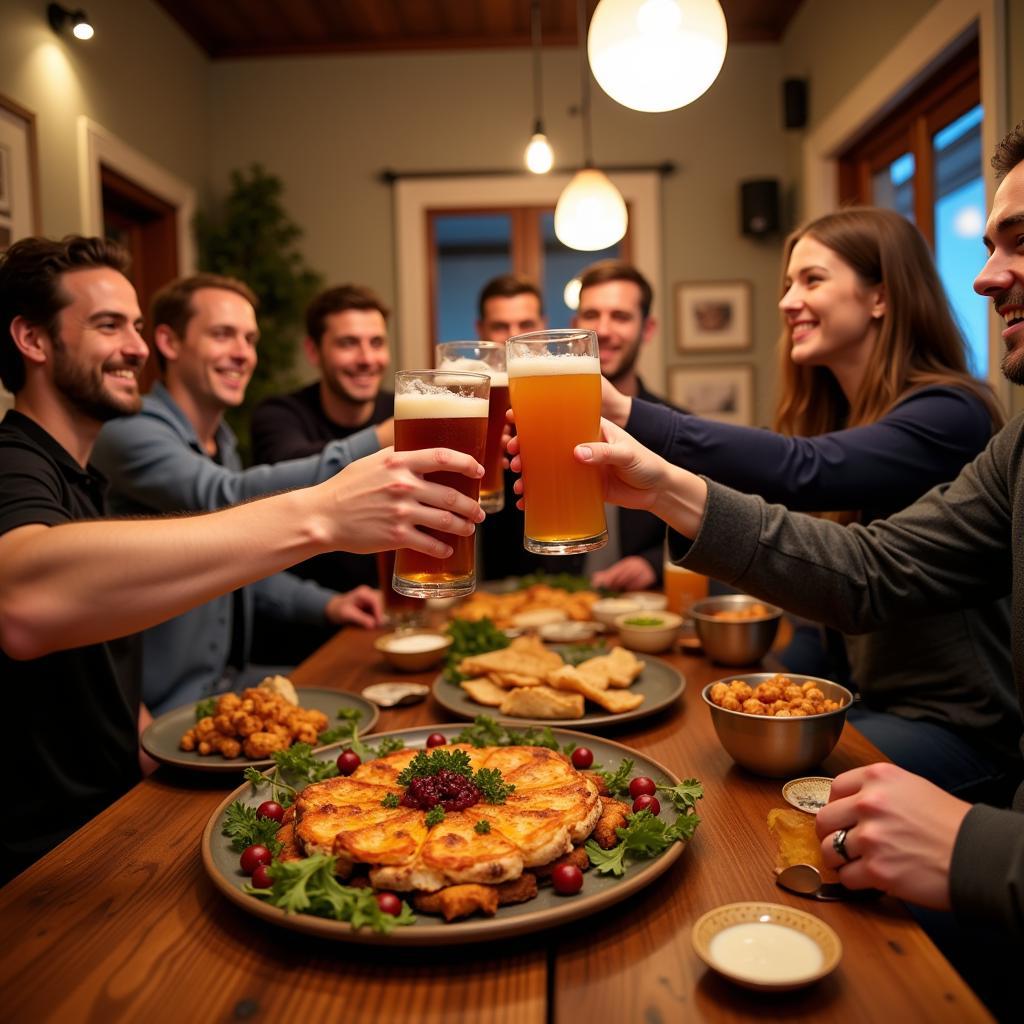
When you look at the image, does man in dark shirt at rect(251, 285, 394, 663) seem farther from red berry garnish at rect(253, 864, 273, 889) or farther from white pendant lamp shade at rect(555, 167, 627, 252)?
red berry garnish at rect(253, 864, 273, 889)

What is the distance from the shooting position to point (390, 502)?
46.1 inches

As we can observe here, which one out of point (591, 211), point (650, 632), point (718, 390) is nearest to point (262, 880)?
point (650, 632)

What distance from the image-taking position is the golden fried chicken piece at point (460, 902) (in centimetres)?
93

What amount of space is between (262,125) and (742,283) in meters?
3.42

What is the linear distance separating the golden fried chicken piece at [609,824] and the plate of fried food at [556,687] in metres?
0.44

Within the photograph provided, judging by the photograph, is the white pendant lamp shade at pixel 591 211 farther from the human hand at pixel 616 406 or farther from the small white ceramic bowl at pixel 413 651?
the small white ceramic bowl at pixel 413 651

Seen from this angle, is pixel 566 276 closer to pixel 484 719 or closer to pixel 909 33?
pixel 909 33

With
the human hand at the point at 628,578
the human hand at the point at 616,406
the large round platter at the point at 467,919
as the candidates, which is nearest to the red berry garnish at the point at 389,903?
the large round platter at the point at 467,919

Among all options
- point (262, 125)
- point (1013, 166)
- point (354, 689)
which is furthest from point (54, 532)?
point (262, 125)

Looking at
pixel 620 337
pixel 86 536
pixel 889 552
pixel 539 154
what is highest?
pixel 539 154

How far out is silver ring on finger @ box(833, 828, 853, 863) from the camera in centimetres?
102

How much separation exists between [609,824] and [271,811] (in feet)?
1.45

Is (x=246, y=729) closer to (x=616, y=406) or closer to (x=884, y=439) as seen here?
(x=616, y=406)

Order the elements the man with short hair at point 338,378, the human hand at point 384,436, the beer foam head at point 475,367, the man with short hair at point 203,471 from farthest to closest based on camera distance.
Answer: the man with short hair at point 338,378
the man with short hair at point 203,471
the human hand at point 384,436
the beer foam head at point 475,367
